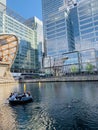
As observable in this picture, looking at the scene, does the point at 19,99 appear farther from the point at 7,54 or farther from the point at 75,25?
the point at 75,25

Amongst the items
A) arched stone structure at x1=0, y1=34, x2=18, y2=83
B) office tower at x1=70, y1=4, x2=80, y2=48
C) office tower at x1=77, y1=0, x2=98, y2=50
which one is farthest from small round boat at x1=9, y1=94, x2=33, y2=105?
office tower at x1=70, y1=4, x2=80, y2=48

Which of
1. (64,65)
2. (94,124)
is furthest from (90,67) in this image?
(94,124)

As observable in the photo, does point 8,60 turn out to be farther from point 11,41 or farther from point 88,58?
point 88,58

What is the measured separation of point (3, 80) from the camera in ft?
403

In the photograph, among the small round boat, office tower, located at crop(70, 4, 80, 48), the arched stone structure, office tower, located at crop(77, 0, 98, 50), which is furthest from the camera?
office tower, located at crop(70, 4, 80, 48)

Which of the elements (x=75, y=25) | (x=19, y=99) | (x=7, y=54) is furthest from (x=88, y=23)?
(x=19, y=99)

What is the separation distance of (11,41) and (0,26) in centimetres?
3989

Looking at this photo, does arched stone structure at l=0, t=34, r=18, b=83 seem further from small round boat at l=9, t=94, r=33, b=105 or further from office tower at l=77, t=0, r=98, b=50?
small round boat at l=9, t=94, r=33, b=105

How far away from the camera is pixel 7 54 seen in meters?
136

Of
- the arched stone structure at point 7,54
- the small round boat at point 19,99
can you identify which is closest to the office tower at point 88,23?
the arched stone structure at point 7,54

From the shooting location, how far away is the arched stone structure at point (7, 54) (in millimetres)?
126750

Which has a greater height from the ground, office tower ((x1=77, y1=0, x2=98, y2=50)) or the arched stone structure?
office tower ((x1=77, y1=0, x2=98, y2=50))

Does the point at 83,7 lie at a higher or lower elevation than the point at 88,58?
higher

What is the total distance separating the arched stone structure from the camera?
127 m
